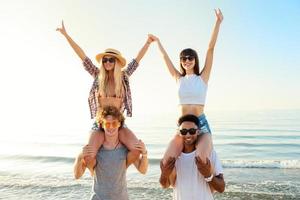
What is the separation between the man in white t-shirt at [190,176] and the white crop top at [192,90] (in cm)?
120

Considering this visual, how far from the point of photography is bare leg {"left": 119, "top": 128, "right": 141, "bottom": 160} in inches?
222

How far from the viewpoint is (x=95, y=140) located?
5.75 m

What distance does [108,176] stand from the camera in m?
5.51

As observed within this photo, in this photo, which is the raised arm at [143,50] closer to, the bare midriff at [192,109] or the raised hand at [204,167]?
the bare midriff at [192,109]

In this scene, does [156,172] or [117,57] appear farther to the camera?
[156,172]

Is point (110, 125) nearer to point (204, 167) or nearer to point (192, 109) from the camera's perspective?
point (204, 167)

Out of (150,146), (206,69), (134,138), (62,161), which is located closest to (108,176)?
(134,138)

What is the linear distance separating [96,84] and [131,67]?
664mm

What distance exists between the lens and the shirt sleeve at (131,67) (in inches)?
272

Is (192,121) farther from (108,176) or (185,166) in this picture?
(108,176)

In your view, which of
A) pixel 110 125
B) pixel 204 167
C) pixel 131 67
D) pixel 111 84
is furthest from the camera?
pixel 131 67

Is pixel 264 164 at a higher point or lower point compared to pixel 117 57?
lower

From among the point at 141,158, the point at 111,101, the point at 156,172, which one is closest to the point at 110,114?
the point at 141,158

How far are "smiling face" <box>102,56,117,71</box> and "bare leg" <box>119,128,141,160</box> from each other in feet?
3.76
